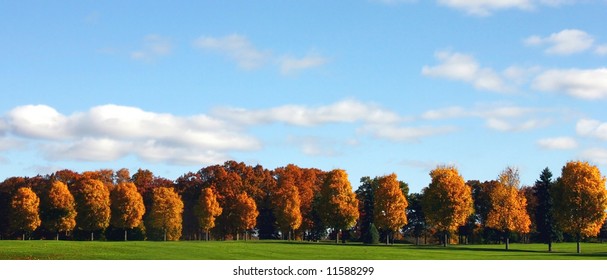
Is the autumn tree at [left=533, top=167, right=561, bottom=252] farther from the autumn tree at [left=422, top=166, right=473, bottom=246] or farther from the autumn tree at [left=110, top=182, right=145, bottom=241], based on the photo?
the autumn tree at [left=110, top=182, right=145, bottom=241]

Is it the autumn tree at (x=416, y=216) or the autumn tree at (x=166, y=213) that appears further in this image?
the autumn tree at (x=416, y=216)

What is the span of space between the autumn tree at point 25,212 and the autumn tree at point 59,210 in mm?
1646

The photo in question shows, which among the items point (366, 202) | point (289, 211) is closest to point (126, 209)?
point (289, 211)

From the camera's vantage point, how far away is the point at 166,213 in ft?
392

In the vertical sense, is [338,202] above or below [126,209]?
above

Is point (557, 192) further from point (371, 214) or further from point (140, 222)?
point (140, 222)

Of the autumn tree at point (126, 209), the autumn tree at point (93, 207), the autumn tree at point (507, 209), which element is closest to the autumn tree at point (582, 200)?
the autumn tree at point (507, 209)

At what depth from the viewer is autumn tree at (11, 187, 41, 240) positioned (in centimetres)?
11362

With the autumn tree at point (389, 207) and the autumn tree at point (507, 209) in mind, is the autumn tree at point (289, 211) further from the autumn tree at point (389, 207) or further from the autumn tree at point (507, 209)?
the autumn tree at point (507, 209)

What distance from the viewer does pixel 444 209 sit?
316ft

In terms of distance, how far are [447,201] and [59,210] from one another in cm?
5967

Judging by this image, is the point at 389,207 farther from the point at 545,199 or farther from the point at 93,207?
the point at 93,207

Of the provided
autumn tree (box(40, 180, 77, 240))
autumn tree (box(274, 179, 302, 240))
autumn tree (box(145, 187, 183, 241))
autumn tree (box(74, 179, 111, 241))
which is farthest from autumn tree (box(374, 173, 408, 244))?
autumn tree (box(40, 180, 77, 240))

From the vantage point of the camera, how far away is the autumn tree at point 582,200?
8644 cm
